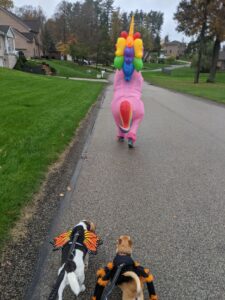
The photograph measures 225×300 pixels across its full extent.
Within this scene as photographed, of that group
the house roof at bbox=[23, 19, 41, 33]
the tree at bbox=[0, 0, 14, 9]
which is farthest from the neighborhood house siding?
the tree at bbox=[0, 0, 14, 9]

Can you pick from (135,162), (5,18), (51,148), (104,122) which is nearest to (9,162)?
(51,148)

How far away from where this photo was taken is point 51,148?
7.05 metres

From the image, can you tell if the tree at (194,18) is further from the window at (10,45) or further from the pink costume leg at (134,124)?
the pink costume leg at (134,124)

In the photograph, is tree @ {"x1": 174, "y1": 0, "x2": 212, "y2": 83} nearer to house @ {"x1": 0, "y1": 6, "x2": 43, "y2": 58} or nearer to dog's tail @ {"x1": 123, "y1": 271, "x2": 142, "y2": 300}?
house @ {"x1": 0, "y1": 6, "x2": 43, "y2": 58}

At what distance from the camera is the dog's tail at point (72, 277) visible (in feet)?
7.82

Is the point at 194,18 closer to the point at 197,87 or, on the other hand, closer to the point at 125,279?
the point at 197,87

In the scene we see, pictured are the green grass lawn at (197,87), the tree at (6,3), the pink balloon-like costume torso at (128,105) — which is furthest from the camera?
the tree at (6,3)

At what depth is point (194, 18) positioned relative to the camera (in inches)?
1526

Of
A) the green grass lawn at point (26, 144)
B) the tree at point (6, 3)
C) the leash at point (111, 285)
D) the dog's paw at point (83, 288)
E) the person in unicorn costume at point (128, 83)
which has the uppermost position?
the tree at point (6, 3)

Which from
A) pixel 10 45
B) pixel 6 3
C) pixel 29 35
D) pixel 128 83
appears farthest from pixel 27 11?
pixel 128 83

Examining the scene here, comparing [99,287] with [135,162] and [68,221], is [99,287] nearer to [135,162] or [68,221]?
[68,221]

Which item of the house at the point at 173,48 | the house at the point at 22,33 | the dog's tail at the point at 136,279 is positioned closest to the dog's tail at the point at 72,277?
the dog's tail at the point at 136,279

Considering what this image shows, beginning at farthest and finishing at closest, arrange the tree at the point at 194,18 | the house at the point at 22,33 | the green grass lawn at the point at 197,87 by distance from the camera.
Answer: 1. the house at the point at 22,33
2. the tree at the point at 194,18
3. the green grass lawn at the point at 197,87

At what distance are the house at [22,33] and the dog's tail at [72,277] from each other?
2334 inches
